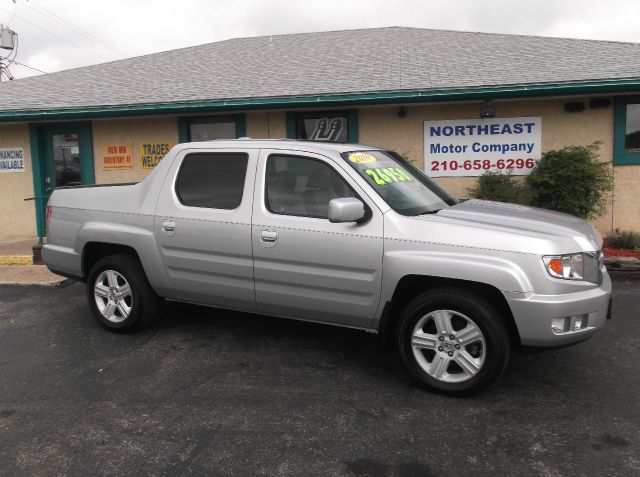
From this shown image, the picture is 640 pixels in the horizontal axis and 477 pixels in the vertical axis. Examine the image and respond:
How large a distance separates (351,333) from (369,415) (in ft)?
5.64

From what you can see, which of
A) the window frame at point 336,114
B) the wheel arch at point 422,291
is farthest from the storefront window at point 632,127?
the wheel arch at point 422,291

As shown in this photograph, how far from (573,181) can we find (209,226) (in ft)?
20.6

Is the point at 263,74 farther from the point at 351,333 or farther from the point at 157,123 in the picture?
the point at 351,333

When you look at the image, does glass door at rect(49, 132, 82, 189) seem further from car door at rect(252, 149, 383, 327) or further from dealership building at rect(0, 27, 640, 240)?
car door at rect(252, 149, 383, 327)

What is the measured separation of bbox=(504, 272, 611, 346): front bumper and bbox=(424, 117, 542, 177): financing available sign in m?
5.97

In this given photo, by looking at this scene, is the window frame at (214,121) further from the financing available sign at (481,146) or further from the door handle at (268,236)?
the door handle at (268,236)

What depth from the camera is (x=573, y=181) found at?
28.1 ft

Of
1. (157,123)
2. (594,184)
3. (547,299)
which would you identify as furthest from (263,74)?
(547,299)

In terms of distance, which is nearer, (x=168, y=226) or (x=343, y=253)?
(x=343, y=253)

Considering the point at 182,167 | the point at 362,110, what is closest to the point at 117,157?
the point at 362,110

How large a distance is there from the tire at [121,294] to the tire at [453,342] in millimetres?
2529

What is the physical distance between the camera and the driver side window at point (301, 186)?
433cm

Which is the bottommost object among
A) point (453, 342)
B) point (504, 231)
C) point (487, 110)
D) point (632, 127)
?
point (453, 342)

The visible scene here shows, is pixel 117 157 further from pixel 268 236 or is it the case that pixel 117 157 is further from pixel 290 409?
pixel 290 409
